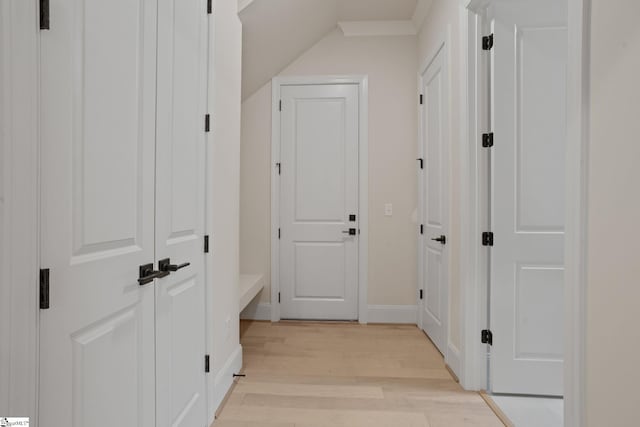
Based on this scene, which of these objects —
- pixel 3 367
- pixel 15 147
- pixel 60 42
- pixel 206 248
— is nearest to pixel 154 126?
pixel 60 42

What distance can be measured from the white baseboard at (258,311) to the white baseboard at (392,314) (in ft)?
3.41

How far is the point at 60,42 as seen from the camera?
90cm

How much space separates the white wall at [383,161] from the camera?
3.74 meters

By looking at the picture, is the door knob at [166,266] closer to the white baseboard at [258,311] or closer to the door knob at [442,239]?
the door knob at [442,239]

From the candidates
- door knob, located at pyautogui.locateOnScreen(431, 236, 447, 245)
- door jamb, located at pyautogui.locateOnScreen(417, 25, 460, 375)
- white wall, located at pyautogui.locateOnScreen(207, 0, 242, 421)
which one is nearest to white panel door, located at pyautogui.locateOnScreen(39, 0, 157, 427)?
white wall, located at pyautogui.locateOnScreen(207, 0, 242, 421)

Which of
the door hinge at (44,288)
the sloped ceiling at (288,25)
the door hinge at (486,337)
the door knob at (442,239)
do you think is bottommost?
the door hinge at (486,337)

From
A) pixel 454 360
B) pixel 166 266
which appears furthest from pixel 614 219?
pixel 454 360

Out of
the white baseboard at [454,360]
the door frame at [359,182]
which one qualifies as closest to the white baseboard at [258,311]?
the door frame at [359,182]

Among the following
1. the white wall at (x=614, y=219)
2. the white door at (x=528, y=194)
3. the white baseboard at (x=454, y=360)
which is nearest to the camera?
the white wall at (x=614, y=219)

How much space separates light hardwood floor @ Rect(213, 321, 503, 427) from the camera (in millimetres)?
1996

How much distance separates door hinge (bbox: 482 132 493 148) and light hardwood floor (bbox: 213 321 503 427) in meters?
1.54

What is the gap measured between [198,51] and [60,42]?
3.26 feet

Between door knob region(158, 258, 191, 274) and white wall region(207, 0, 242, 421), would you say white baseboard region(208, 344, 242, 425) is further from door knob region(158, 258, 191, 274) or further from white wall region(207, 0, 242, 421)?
door knob region(158, 258, 191, 274)

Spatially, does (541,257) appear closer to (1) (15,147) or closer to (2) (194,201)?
(2) (194,201)
